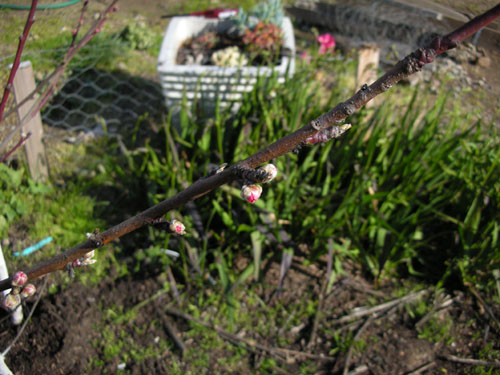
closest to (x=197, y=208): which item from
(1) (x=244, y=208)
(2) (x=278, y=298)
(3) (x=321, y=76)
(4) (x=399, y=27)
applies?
(1) (x=244, y=208)

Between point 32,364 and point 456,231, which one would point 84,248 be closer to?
point 32,364

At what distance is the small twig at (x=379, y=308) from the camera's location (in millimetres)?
1909

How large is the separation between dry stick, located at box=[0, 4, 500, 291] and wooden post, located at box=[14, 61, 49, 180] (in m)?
1.63

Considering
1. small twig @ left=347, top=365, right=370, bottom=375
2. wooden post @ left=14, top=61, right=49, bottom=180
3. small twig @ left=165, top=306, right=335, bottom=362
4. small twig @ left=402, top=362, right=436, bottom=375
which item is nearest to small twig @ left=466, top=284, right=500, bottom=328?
small twig @ left=402, top=362, right=436, bottom=375

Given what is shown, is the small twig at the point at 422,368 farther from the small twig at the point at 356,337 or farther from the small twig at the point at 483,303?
the small twig at the point at 483,303

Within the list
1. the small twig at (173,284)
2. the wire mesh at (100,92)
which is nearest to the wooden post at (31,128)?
the wire mesh at (100,92)

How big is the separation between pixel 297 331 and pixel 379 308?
0.37 meters

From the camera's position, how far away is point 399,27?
1.91 m

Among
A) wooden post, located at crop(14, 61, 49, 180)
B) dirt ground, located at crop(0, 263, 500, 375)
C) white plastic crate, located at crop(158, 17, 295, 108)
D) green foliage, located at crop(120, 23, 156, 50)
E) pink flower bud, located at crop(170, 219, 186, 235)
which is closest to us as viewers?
pink flower bud, located at crop(170, 219, 186, 235)

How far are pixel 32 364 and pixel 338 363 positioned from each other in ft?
3.64

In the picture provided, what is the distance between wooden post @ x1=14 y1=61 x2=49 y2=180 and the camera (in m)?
2.15

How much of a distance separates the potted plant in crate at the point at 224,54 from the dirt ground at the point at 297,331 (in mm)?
1073

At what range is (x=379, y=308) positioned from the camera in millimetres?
1946

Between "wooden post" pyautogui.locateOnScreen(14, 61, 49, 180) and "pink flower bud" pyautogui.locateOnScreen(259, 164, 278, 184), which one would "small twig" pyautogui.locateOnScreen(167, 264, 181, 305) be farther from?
"pink flower bud" pyautogui.locateOnScreen(259, 164, 278, 184)
